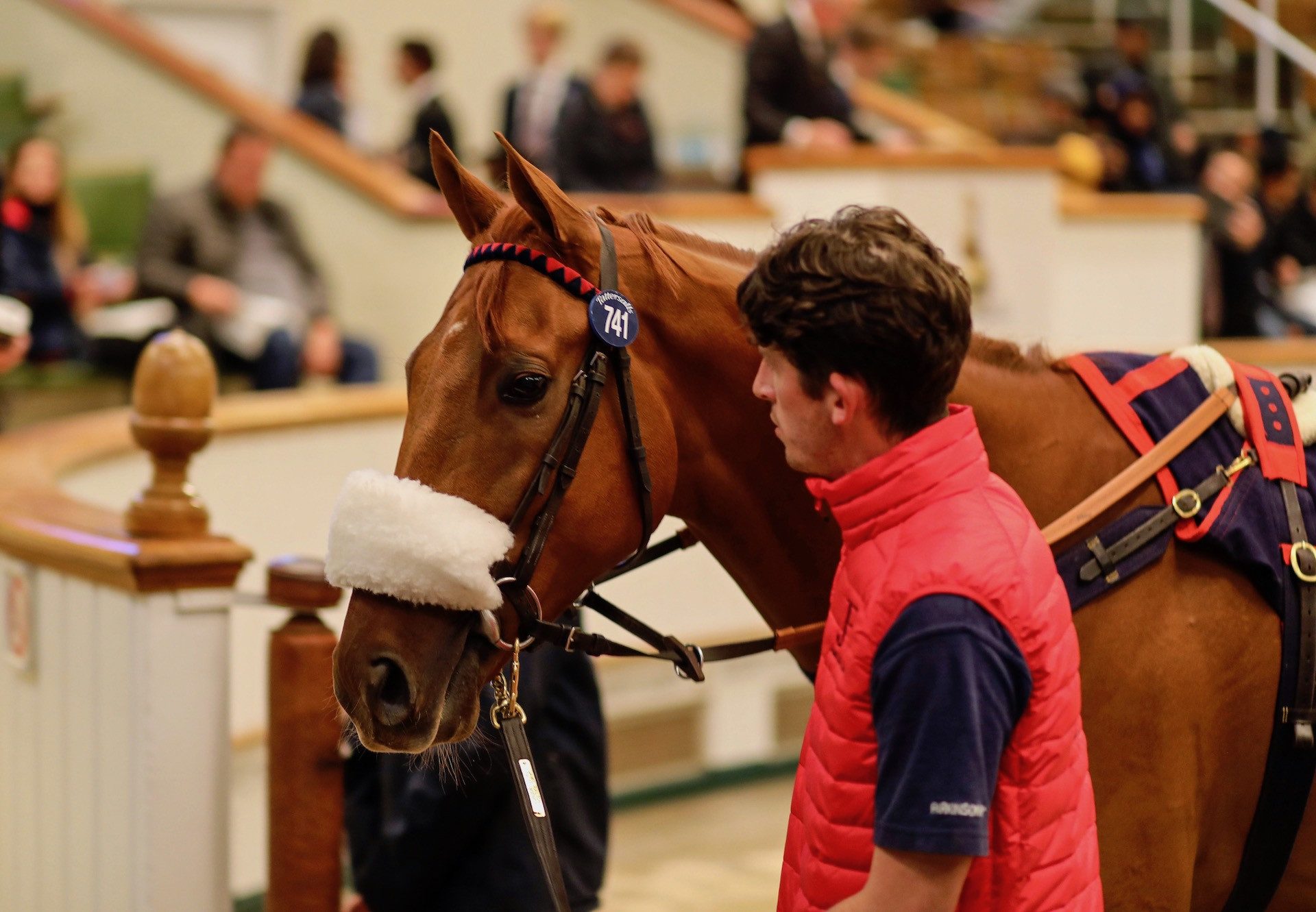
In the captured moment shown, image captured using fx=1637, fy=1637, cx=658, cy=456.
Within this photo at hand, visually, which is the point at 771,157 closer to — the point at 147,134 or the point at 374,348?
the point at 374,348

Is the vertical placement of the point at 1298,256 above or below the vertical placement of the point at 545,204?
below

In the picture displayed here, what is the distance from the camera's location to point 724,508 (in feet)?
7.36

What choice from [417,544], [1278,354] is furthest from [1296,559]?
[1278,354]

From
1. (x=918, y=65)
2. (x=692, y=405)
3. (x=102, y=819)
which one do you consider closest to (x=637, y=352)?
(x=692, y=405)

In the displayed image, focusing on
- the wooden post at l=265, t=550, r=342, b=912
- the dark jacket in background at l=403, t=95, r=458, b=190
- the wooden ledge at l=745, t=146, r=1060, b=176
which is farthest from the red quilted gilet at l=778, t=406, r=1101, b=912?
the dark jacket in background at l=403, t=95, r=458, b=190

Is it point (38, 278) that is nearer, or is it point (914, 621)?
point (914, 621)

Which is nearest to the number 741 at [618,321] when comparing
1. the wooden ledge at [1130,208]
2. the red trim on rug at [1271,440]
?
the red trim on rug at [1271,440]

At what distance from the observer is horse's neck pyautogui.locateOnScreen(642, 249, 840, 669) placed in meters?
2.17

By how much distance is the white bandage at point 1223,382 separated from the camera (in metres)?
2.28

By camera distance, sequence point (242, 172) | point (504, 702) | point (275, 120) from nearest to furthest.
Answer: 1. point (504, 702)
2. point (242, 172)
3. point (275, 120)

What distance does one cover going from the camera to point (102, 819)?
265cm

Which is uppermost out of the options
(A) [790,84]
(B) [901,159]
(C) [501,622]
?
(A) [790,84]

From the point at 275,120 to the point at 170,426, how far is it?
16.4 ft

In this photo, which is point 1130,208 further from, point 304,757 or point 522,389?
point 522,389
